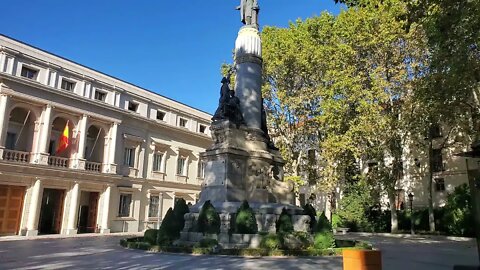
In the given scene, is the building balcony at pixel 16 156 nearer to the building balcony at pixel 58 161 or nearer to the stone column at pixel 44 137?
the stone column at pixel 44 137

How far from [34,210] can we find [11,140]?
5159mm

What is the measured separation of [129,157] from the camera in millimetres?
32469

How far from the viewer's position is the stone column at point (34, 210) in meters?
24.5

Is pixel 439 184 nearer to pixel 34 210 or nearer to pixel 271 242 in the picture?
pixel 271 242

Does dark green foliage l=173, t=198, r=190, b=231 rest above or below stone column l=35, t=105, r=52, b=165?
below

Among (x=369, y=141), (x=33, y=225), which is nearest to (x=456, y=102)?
(x=369, y=141)

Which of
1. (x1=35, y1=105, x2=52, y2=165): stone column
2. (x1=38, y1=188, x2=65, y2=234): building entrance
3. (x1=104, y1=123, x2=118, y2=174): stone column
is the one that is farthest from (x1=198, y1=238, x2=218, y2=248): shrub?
(x1=104, y1=123, x2=118, y2=174): stone column

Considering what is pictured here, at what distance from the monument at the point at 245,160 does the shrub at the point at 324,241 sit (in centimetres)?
116

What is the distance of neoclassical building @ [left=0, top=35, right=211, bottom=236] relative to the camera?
80.1 ft

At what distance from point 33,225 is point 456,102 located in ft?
87.2

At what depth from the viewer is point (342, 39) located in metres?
29.5

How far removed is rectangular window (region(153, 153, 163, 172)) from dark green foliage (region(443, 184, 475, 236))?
2343 centimetres

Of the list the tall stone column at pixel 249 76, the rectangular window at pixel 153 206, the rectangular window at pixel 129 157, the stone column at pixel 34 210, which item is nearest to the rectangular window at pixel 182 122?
the rectangular window at pixel 129 157

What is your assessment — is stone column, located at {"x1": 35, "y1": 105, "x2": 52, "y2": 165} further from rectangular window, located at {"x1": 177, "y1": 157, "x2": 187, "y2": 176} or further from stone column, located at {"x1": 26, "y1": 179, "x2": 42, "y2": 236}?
rectangular window, located at {"x1": 177, "y1": 157, "x2": 187, "y2": 176}
